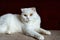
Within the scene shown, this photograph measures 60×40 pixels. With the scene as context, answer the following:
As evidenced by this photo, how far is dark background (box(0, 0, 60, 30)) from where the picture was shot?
1838 millimetres

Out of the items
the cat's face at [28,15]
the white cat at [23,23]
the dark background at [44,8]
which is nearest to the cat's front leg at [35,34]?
the white cat at [23,23]

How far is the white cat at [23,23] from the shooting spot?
4.98 ft

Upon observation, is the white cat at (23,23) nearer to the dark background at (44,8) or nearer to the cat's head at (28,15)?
the cat's head at (28,15)

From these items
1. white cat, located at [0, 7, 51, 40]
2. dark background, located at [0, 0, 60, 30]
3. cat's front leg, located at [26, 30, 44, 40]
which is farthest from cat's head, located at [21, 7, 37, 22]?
dark background, located at [0, 0, 60, 30]

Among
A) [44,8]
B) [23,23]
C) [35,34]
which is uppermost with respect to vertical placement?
[44,8]

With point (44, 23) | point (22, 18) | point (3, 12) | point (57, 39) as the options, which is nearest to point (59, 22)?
point (44, 23)

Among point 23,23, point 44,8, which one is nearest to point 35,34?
point 23,23

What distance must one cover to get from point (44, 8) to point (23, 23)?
0.40 m

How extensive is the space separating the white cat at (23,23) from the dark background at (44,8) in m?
0.26

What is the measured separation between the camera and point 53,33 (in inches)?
64.3

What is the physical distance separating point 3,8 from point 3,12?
0.17 feet

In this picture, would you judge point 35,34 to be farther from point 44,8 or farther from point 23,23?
point 44,8

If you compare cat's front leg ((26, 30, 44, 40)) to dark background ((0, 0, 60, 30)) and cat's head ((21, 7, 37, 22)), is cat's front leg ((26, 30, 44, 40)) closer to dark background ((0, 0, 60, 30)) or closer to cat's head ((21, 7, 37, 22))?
cat's head ((21, 7, 37, 22))

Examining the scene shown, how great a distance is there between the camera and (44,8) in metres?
1.84
